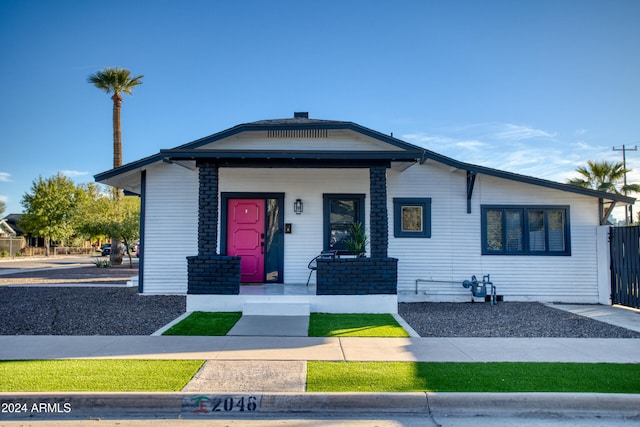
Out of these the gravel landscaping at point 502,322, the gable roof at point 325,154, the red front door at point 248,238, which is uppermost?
the gable roof at point 325,154

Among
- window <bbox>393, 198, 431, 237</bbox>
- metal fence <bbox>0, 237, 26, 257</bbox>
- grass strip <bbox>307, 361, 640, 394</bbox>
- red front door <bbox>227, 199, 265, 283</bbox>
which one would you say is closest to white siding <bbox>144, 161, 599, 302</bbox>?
window <bbox>393, 198, 431, 237</bbox>

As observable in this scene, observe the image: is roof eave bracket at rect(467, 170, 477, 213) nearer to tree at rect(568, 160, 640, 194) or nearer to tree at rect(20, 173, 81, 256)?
tree at rect(568, 160, 640, 194)

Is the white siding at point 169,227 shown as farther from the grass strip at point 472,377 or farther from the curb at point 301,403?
the curb at point 301,403

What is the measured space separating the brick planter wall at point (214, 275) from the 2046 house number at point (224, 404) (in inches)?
189

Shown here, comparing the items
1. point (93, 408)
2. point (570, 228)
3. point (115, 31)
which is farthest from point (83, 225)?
point (570, 228)

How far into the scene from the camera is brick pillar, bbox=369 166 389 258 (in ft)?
29.7

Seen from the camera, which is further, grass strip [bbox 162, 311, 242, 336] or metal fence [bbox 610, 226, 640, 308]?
metal fence [bbox 610, 226, 640, 308]

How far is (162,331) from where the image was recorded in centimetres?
700

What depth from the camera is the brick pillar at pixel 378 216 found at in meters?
9.05

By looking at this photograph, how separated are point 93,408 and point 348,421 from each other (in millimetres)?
2509

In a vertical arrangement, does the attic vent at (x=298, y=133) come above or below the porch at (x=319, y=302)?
above

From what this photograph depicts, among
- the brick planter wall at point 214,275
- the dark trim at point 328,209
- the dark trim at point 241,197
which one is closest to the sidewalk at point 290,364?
the brick planter wall at point 214,275

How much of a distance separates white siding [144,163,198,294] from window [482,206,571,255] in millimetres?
7875

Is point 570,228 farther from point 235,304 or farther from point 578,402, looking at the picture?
point 235,304
